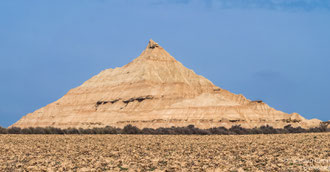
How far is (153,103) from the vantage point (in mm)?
97688

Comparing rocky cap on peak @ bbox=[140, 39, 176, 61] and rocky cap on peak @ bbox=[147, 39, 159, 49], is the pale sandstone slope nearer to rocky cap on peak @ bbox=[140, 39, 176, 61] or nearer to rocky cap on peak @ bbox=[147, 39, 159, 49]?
rocky cap on peak @ bbox=[140, 39, 176, 61]

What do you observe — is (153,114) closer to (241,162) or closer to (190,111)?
(190,111)

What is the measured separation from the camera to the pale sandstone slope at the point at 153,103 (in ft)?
292

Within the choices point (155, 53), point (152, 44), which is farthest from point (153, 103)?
point (152, 44)

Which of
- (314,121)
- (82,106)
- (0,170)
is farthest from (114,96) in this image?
(0,170)

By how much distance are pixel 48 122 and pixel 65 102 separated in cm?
941

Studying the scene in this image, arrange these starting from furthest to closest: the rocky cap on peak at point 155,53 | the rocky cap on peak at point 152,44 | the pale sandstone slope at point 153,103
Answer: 1. the rocky cap on peak at point 152,44
2. the rocky cap on peak at point 155,53
3. the pale sandstone slope at point 153,103

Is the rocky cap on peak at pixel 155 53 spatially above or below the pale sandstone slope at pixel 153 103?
above

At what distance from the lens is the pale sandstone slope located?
89.0 meters

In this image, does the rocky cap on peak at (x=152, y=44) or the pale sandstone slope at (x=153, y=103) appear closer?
the pale sandstone slope at (x=153, y=103)

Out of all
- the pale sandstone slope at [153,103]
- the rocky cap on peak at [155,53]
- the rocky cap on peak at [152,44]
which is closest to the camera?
the pale sandstone slope at [153,103]

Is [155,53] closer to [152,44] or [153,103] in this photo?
[152,44]

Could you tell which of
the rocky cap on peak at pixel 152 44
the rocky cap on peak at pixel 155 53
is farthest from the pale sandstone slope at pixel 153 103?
the rocky cap on peak at pixel 152 44

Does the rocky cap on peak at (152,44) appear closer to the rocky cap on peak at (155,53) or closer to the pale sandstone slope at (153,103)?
the rocky cap on peak at (155,53)
